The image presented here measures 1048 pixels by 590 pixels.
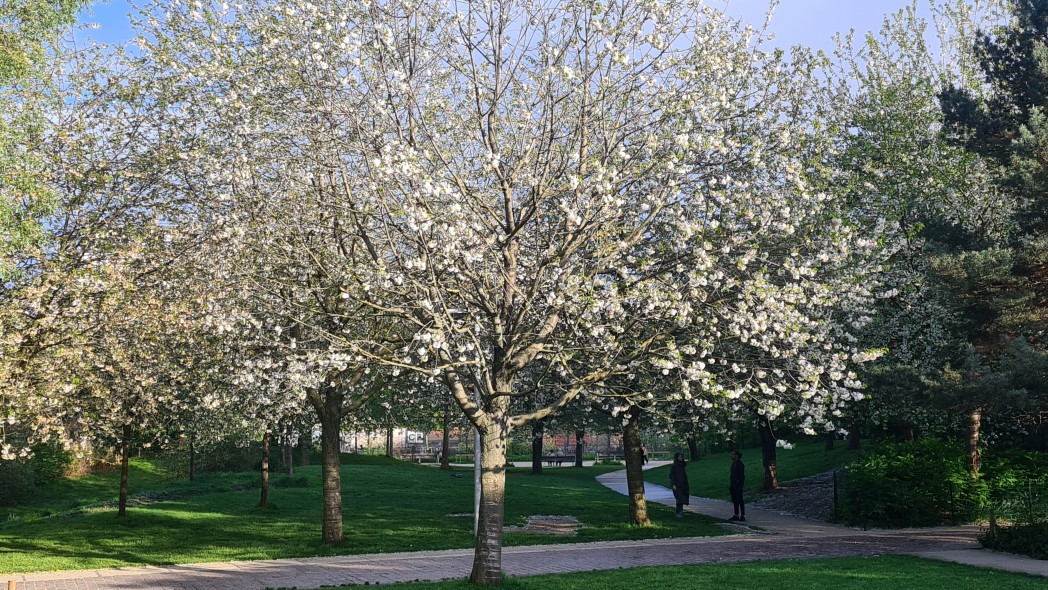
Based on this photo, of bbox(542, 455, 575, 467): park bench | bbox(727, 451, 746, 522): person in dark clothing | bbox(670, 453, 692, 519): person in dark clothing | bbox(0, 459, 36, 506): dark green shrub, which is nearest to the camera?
bbox(727, 451, 746, 522): person in dark clothing

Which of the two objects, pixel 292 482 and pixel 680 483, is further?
pixel 292 482

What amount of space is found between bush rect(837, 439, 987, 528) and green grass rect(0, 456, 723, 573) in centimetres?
396

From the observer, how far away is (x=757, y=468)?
3938 centimetres

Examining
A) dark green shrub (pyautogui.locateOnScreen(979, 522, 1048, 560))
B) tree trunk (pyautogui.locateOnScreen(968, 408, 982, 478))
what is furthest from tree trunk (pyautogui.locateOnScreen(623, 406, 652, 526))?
tree trunk (pyautogui.locateOnScreen(968, 408, 982, 478))

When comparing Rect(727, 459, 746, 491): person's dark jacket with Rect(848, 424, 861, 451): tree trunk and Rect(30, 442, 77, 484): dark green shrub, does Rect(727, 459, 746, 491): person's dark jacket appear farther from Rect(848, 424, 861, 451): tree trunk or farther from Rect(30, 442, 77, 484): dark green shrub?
Rect(30, 442, 77, 484): dark green shrub

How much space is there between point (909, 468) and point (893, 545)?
394 cm

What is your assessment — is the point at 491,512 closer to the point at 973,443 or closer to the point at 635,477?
the point at 635,477

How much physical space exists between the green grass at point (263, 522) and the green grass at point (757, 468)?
4.79m

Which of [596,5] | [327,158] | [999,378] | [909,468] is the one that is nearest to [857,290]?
[999,378]

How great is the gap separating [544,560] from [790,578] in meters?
4.71

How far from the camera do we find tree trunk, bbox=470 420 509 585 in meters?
11.7

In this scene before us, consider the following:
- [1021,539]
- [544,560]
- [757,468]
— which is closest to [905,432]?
[757,468]

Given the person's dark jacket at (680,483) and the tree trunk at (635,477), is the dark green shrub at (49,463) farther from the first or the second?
the person's dark jacket at (680,483)

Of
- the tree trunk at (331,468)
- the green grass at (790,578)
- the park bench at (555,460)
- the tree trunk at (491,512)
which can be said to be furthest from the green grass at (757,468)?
the tree trunk at (491,512)
